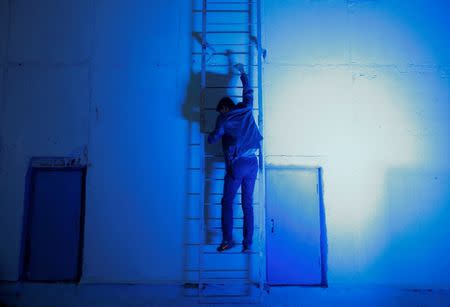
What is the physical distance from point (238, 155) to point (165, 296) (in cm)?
182

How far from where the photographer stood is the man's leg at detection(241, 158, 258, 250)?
Answer: 169 inches

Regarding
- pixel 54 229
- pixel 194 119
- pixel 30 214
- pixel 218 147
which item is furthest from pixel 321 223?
pixel 30 214

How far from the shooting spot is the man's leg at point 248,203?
4289 millimetres

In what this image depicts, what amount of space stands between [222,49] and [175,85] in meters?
0.71

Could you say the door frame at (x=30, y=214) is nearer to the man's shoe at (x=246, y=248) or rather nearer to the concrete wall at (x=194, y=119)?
the concrete wall at (x=194, y=119)

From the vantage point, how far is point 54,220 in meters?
4.71

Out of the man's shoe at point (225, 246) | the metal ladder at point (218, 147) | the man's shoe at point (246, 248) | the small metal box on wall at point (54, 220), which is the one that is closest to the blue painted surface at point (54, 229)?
the small metal box on wall at point (54, 220)

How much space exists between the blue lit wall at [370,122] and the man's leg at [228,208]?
681mm

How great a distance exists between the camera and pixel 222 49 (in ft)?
16.0

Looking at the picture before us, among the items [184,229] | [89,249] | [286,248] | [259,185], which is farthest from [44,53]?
[286,248]

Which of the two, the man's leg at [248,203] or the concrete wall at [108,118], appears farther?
the concrete wall at [108,118]

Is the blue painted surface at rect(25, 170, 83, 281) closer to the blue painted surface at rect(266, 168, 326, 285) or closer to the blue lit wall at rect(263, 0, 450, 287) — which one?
the blue painted surface at rect(266, 168, 326, 285)

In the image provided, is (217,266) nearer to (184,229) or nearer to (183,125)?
(184,229)

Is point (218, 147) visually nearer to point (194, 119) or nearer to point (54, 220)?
point (194, 119)
